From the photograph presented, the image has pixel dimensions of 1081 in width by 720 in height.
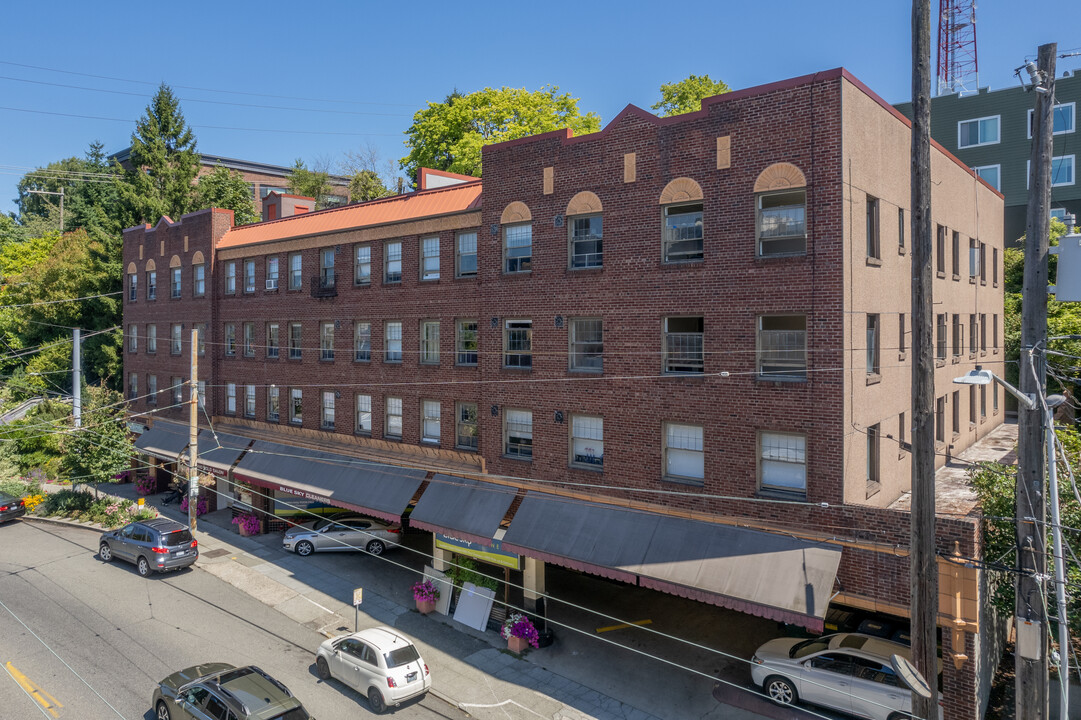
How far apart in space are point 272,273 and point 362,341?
7.43 metres

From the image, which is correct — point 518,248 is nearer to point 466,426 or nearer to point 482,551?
point 466,426

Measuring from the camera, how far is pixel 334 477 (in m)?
27.3

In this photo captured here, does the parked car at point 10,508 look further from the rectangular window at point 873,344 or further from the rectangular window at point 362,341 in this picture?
the rectangular window at point 873,344

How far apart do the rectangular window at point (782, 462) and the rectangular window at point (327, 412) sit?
18873mm

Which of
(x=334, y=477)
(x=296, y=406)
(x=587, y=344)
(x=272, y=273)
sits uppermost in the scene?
(x=272, y=273)

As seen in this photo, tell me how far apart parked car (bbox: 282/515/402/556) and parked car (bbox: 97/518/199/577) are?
151 inches

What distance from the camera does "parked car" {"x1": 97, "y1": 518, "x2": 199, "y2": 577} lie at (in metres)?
26.7

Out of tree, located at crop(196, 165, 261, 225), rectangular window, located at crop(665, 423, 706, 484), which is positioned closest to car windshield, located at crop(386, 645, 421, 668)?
rectangular window, located at crop(665, 423, 706, 484)

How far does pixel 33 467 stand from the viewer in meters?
46.2

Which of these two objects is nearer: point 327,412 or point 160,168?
point 327,412

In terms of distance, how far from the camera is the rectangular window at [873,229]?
18.4 meters

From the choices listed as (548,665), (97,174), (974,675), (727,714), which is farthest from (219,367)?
(97,174)

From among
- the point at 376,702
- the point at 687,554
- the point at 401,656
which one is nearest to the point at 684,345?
the point at 687,554

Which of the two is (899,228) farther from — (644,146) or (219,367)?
(219,367)
